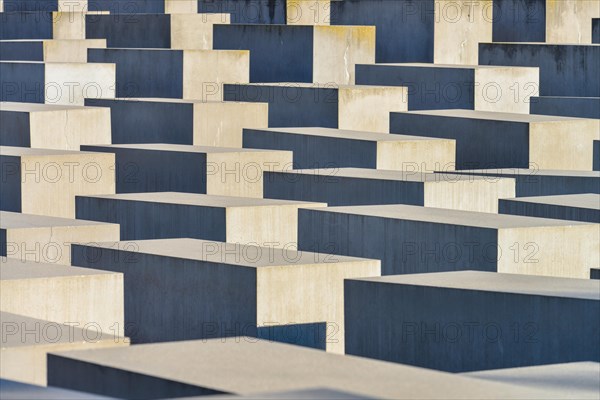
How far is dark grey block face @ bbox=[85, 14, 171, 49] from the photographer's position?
22969mm

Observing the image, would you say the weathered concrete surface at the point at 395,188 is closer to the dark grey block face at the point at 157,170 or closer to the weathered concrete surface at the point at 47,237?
the dark grey block face at the point at 157,170

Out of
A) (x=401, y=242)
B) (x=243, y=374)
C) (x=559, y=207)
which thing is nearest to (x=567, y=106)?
(x=559, y=207)

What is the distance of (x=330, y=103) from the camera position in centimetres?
1802

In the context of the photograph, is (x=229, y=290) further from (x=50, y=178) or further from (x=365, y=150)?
(x=365, y=150)

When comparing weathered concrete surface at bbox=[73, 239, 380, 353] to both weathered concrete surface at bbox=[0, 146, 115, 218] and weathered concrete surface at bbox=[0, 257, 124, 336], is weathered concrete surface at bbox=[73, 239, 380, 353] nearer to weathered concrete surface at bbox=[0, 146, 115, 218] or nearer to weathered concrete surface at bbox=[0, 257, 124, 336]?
weathered concrete surface at bbox=[0, 257, 124, 336]

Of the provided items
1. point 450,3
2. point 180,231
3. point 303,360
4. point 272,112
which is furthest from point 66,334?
point 450,3

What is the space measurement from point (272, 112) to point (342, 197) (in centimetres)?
524

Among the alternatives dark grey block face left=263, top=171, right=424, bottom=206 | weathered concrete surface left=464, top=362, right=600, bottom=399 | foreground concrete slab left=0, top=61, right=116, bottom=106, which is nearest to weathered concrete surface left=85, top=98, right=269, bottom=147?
foreground concrete slab left=0, top=61, right=116, bottom=106

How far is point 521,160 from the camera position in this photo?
1603 centimetres

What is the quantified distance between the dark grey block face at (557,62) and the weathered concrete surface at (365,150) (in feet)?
13.7

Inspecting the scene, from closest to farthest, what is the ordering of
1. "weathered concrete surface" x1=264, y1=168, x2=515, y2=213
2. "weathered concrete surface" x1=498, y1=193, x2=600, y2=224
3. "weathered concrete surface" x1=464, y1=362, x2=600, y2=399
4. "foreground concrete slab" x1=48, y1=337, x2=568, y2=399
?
"foreground concrete slab" x1=48, y1=337, x2=568, y2=399 → "weathered concrete surface" x1=464, y1=362, x2=600, y2=399 → "weathered concrete surface" x1=498, y1=193, x2=600, y2=224 → "weathered concrete surface" x1=264, y1=168, x2=515, y2=213

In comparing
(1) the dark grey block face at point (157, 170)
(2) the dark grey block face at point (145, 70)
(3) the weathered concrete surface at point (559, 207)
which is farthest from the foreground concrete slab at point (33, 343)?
(2) the dark grey block face at point (145, 70)

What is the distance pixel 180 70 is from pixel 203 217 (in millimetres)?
7779

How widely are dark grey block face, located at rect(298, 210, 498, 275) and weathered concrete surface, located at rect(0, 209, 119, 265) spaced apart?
67.6 inches
